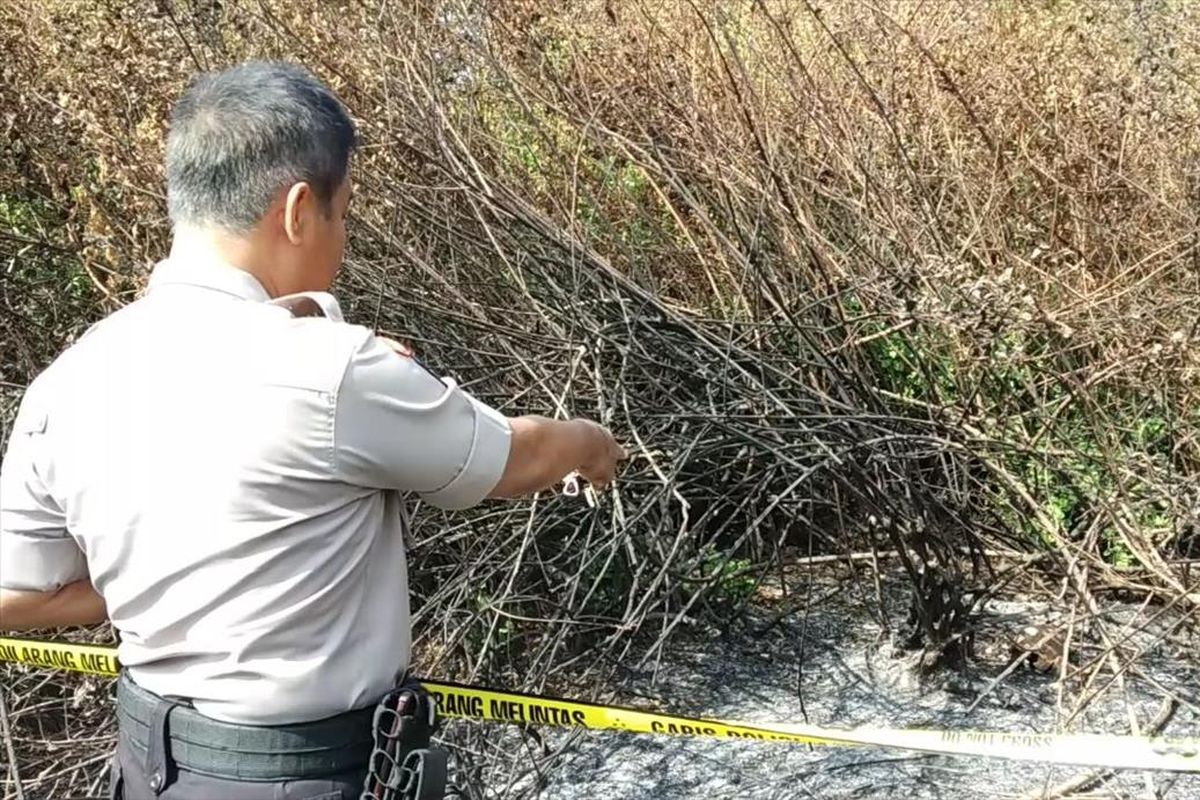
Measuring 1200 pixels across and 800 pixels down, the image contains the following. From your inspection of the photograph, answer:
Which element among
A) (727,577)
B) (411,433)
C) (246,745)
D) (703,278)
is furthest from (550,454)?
(703,278)

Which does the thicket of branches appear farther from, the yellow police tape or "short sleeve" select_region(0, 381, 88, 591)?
"short sleeve" select_region(0, 381, 88, 591)

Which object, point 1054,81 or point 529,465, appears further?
point 1054,81

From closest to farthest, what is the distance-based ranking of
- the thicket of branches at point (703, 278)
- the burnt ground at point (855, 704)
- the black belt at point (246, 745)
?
the black belt at point (246, 745), the burnt ground at point (855, 704), the thicket of branches at point (703, 278)

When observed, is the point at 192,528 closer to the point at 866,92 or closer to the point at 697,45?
the point at 866,92

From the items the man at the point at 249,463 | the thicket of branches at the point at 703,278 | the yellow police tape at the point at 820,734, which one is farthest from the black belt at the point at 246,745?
the thicket of branches at the point at 703,278

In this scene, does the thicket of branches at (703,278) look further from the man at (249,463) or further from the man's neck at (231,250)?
the man's neck at (231,250)

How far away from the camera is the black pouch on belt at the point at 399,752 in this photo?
1588 millimetres

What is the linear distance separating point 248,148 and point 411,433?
42 centimetres

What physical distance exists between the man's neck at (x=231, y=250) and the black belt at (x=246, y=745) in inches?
23.0

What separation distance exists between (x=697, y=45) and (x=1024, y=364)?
1.82 metres

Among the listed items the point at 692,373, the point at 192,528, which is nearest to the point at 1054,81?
the point at 692,373

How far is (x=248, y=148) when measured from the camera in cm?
147

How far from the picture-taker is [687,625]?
3.89 metres

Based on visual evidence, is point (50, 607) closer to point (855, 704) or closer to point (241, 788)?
point (241, 788)
